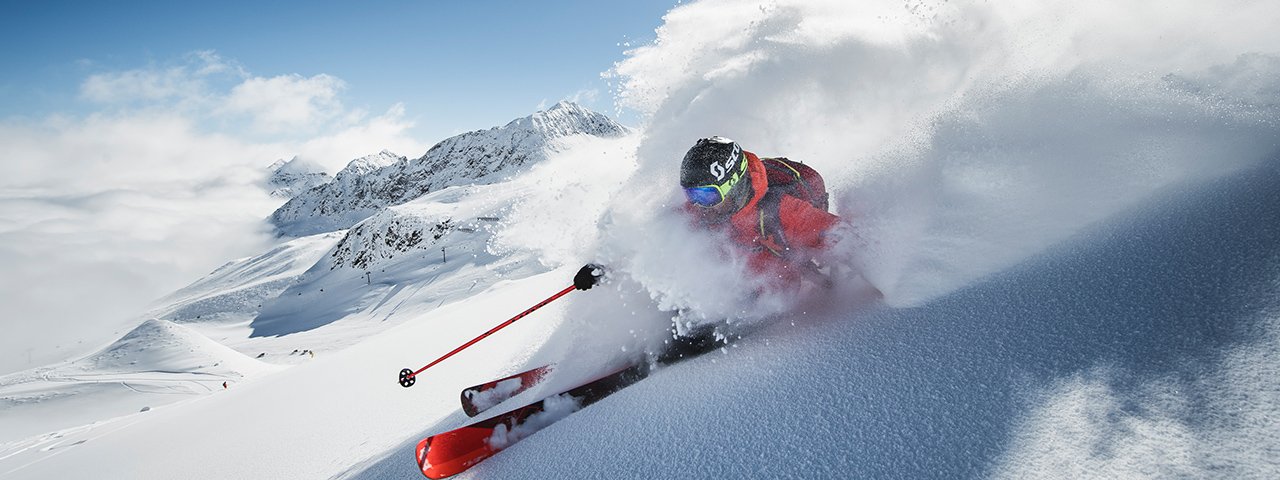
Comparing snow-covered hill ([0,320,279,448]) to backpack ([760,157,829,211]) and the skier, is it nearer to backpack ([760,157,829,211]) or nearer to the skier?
the skier

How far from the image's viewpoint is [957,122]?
152 inches

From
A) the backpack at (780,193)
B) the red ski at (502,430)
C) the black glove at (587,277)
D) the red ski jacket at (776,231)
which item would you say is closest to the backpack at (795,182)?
the backpack at (780,193)

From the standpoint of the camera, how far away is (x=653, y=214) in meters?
4.36

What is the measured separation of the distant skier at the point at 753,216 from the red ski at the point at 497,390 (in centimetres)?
127

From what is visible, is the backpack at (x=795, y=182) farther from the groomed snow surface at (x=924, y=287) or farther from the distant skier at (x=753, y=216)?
the groomed snow surface at (x=924, y=287)

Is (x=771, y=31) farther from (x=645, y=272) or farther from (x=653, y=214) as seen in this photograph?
(x=645, y=272)

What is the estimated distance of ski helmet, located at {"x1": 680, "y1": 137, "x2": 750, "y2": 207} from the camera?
3.64 metres

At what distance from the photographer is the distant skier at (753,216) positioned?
368 centimetres

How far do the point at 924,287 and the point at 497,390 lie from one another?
3095 mm

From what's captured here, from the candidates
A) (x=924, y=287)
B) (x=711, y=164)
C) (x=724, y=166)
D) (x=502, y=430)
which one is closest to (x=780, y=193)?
(x=724, y=166)

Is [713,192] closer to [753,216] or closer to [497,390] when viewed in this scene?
[753,216]

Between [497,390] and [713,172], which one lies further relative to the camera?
[497,390]

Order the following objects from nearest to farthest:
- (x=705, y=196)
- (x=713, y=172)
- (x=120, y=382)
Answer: (x=713, y=172) → (x=705, y=196) → (x=120, y=382)

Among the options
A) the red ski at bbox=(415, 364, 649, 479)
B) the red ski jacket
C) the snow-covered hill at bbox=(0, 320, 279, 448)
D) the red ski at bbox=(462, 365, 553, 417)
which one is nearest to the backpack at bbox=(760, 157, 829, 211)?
the red ski jacket
